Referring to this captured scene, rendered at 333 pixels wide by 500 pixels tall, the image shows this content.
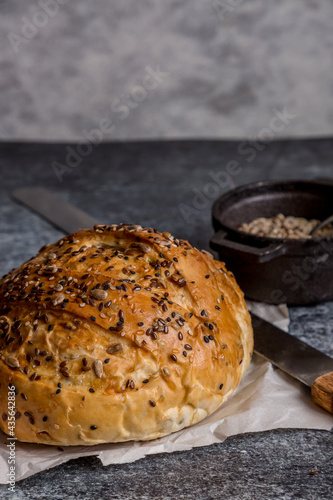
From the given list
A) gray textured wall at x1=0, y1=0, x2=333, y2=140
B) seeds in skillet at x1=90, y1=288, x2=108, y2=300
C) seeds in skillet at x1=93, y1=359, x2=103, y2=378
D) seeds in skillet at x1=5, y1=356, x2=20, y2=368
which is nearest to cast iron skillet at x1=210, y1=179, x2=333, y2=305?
seeds in skillet at x1=90, y1=288, x2=108, y2=300

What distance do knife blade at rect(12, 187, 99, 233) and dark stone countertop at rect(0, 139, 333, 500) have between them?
0.05 meters

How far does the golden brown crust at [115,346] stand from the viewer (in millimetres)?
1517

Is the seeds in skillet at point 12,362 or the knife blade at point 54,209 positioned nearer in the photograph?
the seeds in skillet at point 12,362

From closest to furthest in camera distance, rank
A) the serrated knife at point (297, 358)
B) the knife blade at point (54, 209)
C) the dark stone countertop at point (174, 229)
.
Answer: the dark stone countertop at point (174, 229) → the serrated knife at point (297, 358) → the knife blade at point (54, 209)

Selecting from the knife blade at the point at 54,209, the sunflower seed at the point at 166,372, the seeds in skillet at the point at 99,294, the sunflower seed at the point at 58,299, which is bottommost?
the knife blade at the point at 54,209

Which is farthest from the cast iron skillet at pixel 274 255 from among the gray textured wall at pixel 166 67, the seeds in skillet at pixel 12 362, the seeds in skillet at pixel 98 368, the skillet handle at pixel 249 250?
the gray textured wall at pixel 166 67

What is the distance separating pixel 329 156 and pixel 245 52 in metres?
0.98

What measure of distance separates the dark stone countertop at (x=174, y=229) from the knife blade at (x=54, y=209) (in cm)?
5

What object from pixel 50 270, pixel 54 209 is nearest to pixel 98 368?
pixel 50 270

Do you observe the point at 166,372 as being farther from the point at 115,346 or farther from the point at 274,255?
the point at 274,255

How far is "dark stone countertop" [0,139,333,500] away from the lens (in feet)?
4.91

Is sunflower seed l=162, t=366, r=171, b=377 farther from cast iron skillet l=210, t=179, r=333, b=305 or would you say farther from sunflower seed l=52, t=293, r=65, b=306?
cast iron skillet l=210, t=179, r=333, b=305

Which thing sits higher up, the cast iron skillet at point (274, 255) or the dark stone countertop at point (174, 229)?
the cast iron skillet at point (274, 255)

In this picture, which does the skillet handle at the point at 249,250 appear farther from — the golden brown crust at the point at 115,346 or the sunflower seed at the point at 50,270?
the sunflower seed at the point at 50,270
